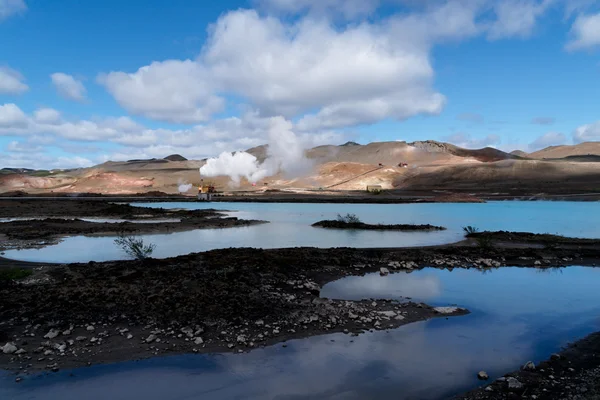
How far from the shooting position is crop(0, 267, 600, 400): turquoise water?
6117 mm

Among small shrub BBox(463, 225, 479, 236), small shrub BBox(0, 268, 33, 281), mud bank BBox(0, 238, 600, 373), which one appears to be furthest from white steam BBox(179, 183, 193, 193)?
small shrub BBox(0, 268, 33, 281)

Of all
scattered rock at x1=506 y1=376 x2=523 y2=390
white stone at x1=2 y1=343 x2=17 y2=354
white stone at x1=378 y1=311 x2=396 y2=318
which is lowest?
scattered rock at x1=506 y1=376 x2=523 y2=390

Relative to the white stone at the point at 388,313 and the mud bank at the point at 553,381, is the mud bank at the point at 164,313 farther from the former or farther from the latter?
the mud bank at the point at 553,381

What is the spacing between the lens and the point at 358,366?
22.6 feet

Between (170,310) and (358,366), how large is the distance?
13.3 feet

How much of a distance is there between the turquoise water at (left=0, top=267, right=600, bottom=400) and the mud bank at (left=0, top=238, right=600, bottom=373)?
39cm

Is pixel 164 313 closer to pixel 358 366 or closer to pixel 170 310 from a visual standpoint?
pixel 170 310

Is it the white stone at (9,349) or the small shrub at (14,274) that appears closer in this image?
the white stone at (9,349)

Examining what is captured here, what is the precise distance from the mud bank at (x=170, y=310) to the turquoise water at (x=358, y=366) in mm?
390

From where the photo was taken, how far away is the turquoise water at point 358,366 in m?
6.12

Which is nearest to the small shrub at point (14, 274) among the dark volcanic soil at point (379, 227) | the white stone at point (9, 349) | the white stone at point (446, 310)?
the white stone at point (9, 349)

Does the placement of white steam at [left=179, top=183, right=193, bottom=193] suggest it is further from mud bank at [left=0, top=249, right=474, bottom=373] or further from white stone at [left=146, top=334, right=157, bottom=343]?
white stone at [left=146, top=334, right=157, bottom=343]

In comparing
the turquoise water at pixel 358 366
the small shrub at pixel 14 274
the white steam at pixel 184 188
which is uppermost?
the white steam at pixel 184 188

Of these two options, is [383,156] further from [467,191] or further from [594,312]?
[594,312]
